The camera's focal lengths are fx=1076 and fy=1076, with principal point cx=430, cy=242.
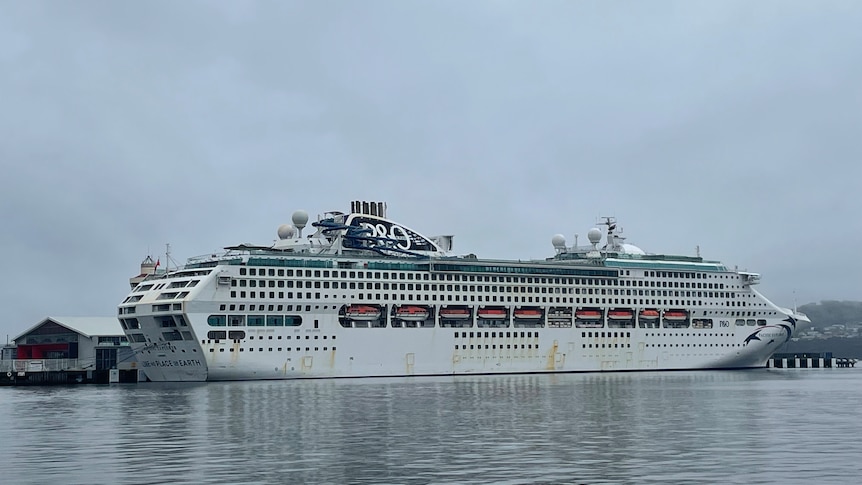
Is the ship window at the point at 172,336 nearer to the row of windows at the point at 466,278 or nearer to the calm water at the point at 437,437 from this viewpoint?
the row of windows at the point at 466,278

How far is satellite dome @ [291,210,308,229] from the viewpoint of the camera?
3905 inches

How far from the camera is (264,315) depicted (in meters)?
88.6

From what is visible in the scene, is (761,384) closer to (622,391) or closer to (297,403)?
(622,391)

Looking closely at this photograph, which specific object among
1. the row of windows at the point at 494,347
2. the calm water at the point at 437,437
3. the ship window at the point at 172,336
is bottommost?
the calm water at the point at 437,437

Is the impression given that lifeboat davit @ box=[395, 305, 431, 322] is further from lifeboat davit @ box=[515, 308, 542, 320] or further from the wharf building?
the wharf building

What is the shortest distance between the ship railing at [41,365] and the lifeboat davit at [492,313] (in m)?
39.5

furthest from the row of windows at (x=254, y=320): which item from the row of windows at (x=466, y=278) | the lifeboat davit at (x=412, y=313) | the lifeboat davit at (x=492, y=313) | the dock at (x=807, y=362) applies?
the dock at (x=807, y=362)

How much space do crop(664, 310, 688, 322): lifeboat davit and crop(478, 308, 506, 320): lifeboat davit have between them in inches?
824

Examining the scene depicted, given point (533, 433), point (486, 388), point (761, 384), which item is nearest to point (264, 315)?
point (486, 388)

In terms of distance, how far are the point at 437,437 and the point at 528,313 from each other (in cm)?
6592

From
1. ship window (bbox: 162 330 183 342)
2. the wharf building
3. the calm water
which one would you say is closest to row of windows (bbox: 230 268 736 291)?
ship window (bbox: 162 330 183 342)

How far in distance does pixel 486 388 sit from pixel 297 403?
19291 mm

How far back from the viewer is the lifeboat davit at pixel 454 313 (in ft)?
330

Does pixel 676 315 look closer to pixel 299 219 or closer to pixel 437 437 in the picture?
pixel 299 219
